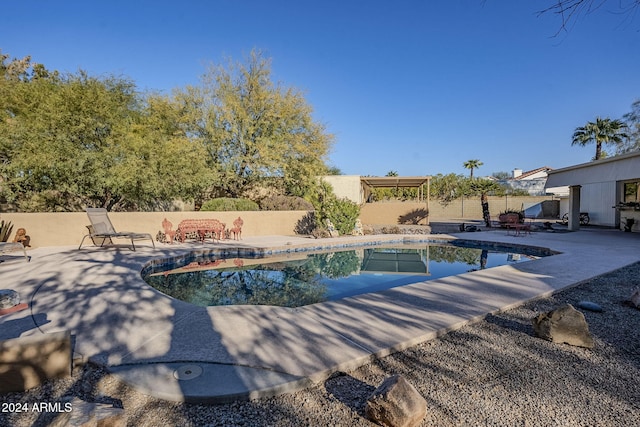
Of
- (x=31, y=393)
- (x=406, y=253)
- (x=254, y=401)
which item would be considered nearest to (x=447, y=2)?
(x=406, y=253)

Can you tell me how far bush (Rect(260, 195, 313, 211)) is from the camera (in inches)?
591

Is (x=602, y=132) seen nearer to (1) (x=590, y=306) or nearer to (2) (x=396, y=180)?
(2) (x=396, y=180)

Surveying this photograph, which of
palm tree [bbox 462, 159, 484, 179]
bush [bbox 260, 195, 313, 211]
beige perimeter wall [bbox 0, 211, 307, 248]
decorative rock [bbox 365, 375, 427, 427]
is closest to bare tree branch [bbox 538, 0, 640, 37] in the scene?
decorative rock [bbox 365, 375, 427, 427]

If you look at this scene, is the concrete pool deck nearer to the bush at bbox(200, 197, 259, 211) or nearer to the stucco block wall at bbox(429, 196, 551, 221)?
the bush at bbox(200, 197, 259, 211)

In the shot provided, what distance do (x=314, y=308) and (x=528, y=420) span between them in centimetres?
238

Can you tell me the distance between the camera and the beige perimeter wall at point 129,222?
29.8 ft

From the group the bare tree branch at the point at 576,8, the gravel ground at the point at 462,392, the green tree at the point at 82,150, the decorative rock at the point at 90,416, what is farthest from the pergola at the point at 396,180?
the decorative rock at the point at 90,416

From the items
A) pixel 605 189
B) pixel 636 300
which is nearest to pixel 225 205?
pixel 636 300

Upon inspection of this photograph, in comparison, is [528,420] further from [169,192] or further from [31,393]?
[169,192]

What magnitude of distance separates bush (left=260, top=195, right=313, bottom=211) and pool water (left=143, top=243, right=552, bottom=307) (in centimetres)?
477

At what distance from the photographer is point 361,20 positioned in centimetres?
1288

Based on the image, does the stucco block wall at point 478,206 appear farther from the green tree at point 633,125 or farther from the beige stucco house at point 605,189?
the green tree at point 633,125

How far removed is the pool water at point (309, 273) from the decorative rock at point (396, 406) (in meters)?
3.27

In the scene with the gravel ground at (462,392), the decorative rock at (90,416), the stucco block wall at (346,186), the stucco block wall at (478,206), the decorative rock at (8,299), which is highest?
the stucco block wall at (346,186)
